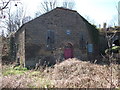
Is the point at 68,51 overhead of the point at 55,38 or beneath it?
beneath

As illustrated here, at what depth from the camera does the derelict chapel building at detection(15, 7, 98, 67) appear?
2145 cm

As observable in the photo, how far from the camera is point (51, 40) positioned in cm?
2255

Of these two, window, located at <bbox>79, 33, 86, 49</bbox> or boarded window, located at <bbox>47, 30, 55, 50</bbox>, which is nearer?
boarded window, located at <bbox>47, 30, 55, 50</bbox>

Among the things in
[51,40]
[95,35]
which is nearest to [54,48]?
[51,40]

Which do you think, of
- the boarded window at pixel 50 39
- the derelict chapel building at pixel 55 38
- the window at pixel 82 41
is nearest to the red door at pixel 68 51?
the derelict chapel building at pixel 55 38

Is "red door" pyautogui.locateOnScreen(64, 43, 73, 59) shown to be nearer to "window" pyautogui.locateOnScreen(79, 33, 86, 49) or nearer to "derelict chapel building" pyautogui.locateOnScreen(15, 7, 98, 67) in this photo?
"derelict chapel building" pyautogui.locateOnScreen(15, 7, 98, 67)

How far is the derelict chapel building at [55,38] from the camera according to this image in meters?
21.5

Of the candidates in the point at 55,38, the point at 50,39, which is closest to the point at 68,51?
the point at 55,38

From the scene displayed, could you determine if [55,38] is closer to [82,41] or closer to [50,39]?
[50,39]

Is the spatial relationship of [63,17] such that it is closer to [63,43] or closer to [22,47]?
[63,43]

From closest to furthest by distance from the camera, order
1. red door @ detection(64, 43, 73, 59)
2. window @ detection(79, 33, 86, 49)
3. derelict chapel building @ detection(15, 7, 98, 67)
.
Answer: derelict chapel building @ detection(15, 7, 98, 67) < red door @ detection(64, 43, 73, 59) < window @ detection(79, 33, 86, 49)

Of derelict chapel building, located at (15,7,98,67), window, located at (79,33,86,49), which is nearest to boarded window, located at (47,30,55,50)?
derelict chapel building, located at (15,7,98,67)

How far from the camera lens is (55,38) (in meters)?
22.8

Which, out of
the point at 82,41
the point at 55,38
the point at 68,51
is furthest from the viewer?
the point at 82,41
